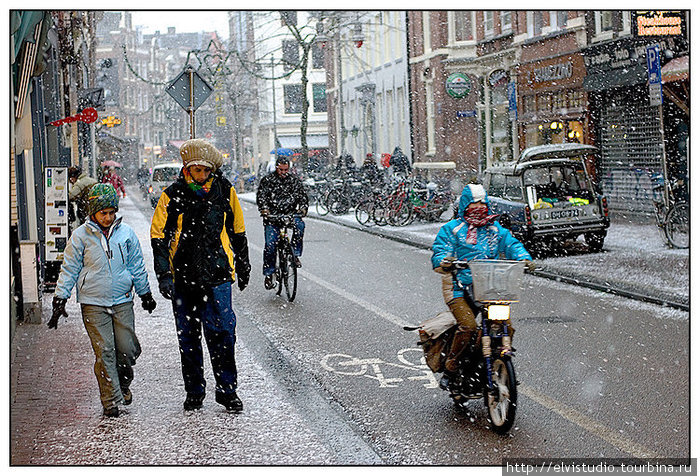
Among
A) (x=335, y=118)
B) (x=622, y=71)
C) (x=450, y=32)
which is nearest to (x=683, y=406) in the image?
(x=622, y=71)

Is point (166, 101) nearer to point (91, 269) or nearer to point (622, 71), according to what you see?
point (622, 71)

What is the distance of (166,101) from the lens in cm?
9319

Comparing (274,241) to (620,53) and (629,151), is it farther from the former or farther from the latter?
(629,151)

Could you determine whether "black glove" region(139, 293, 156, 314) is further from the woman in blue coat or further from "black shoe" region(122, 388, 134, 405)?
the woman in blue coat

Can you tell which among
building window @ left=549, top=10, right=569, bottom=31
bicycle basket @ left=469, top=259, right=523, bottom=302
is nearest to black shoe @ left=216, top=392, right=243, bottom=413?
bicycle basket @ left=469, top=259, right=523, bottom=302

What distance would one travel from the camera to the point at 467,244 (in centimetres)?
656

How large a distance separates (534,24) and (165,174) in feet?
51.9

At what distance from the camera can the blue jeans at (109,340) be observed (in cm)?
655

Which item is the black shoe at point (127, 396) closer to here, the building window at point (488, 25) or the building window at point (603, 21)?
the building window at point (603, 21)

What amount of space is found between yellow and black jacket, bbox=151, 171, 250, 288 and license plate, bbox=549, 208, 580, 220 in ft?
35.9

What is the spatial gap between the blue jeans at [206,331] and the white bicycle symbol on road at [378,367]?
52.5 inches

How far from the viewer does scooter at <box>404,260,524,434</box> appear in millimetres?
5992
